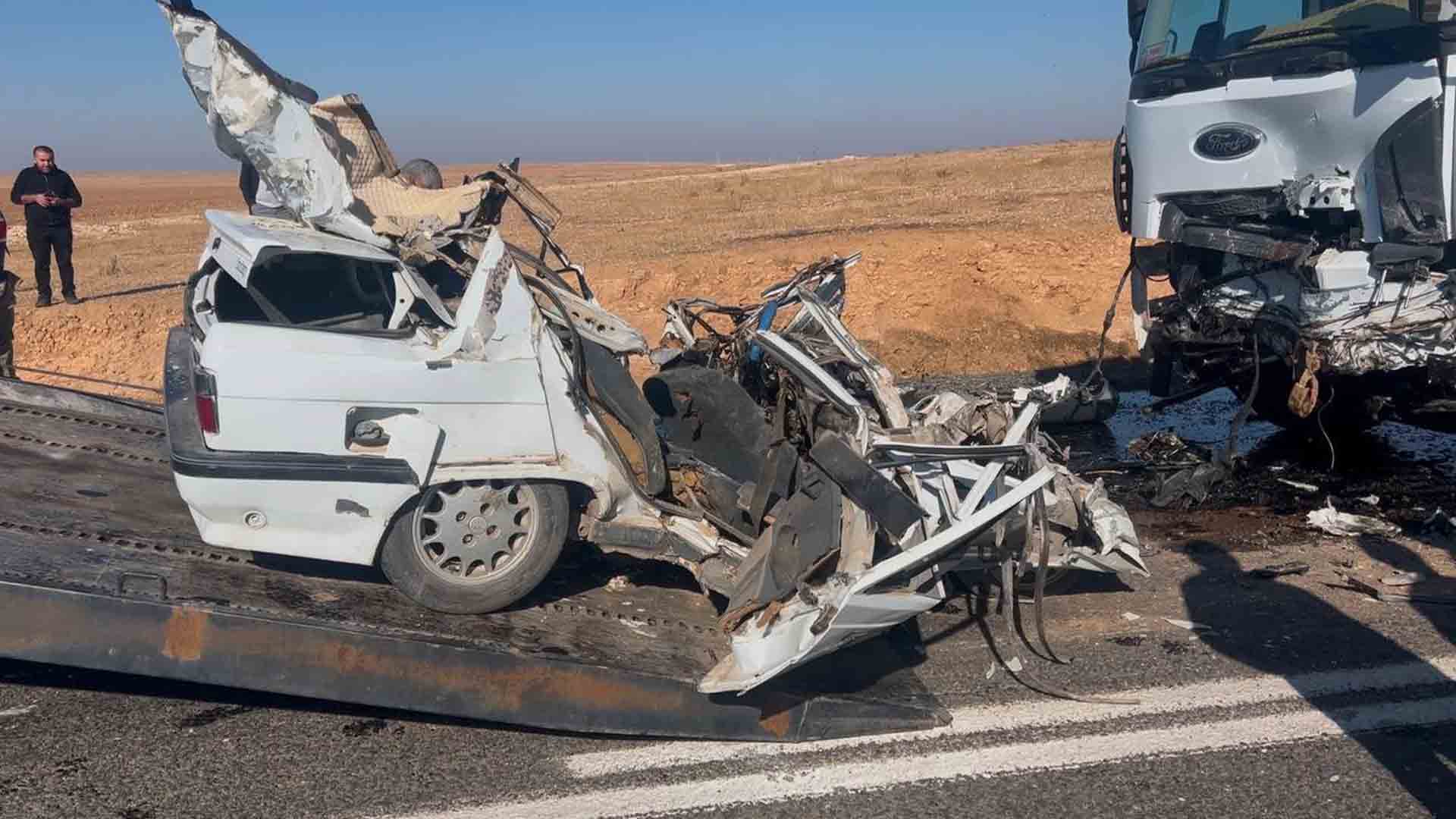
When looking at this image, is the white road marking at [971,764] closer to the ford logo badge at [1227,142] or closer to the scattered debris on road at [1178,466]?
the scattered debris on road at [1178,466]

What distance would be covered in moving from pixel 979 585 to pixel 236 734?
3136 mm

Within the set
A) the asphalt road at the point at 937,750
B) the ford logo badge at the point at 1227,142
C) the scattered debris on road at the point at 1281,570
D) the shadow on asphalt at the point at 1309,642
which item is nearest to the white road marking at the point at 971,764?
the asphalt road at the point at 937,750

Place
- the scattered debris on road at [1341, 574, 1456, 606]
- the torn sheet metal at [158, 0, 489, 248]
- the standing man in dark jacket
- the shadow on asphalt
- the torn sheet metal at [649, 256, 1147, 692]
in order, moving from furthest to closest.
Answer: the standing man in dark jacket → the scattered debris on road at [1341, 574, 1456, 606] → the torn sheet metal at [158, 0, 489, 248] → the torn sheet metal at [649, 256, 1147, 692] → the shadow on asphalt

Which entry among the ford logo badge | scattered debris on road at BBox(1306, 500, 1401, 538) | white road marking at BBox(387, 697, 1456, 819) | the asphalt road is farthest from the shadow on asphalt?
the ford logo badge

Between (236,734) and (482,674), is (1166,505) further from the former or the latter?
(236,734)

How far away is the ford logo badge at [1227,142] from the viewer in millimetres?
6543

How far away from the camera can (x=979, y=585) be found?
571cm

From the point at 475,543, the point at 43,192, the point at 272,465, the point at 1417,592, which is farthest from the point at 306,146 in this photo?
the point at 43,192

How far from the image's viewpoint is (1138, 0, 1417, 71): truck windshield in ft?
20.4

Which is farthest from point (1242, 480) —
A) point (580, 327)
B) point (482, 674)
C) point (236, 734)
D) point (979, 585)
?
point (236, 734)

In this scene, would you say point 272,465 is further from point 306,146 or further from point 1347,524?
point 1347,524

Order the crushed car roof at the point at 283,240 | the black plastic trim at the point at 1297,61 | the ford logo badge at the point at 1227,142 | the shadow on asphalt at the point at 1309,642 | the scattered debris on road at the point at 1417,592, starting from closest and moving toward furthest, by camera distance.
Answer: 1. the shadow on asphalt at the point at 1309,642
2. the crushed car roof at the point at 283,240
3. the scattered debris on road at the point at 1417,592
4. the black plastic trim at the point at 1297,61
5. the ford logo badge at the point at 1227,142

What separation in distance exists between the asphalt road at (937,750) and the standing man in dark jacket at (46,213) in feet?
36.0

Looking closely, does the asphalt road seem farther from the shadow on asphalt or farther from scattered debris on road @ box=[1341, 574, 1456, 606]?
scattered debris on road @ box=[1341, 574, 1456, 606]
